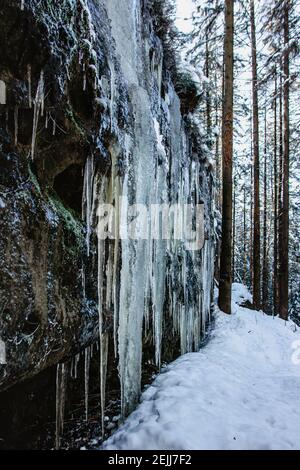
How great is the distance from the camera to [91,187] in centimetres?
323

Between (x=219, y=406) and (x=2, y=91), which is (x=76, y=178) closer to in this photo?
(x=2, y=91)

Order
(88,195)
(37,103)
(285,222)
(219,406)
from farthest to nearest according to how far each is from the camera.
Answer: (285,222)
(219,406)
(88,195)
(37,103)

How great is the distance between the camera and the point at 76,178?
327 centimetres

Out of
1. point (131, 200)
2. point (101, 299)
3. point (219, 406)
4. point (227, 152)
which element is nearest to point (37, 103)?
point (131, 200)

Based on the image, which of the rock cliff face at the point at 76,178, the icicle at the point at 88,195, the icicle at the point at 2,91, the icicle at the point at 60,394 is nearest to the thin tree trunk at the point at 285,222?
the rock cliff face at the point at 76,178

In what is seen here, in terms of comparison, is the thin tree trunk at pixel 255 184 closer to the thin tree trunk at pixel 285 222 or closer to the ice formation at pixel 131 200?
the thin tree trunk at pixel 285 222

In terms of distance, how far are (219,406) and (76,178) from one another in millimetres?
2798

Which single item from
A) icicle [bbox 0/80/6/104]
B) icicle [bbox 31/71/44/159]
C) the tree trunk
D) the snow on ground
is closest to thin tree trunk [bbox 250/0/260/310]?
the tree trunk

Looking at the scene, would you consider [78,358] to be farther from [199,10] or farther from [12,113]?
[199,10]

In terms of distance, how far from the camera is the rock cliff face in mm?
2273

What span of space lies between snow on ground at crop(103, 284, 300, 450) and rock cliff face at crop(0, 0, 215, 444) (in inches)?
17.9

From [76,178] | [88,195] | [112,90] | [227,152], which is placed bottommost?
[88,195]

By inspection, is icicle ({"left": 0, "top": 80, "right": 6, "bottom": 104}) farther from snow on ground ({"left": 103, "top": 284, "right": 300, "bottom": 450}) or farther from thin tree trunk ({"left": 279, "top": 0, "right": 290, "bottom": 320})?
thin tree trunk ({"left": 279, "top": 0, "right": 290, "bottom": 320})

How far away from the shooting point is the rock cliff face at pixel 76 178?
2.27m
